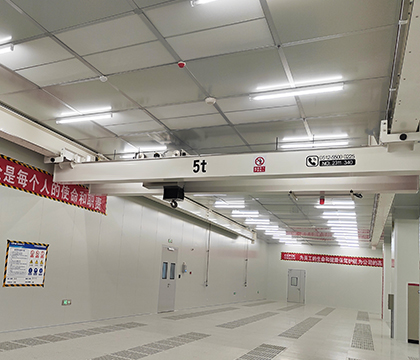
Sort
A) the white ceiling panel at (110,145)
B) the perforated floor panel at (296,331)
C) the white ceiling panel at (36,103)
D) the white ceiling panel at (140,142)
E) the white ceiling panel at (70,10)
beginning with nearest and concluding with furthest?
1. the white ceiling panel at (70,10)
2. the white ceiling panel at (36,103)
3. the white ceiling panel at (140,142)
4. the white ceiling panel at (110,145)
5. the perforated floor panel at (296,331)

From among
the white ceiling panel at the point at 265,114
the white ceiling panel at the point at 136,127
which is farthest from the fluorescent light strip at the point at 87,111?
the white ceiling panel at the point at 265,114

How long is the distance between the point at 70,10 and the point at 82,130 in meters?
4.76

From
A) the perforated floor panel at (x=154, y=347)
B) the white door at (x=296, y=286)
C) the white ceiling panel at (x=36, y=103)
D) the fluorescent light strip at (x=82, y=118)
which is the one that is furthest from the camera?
the white door at (x=296, y=286)

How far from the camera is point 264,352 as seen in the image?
923 centimetres

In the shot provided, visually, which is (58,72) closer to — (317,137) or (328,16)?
(328,16)

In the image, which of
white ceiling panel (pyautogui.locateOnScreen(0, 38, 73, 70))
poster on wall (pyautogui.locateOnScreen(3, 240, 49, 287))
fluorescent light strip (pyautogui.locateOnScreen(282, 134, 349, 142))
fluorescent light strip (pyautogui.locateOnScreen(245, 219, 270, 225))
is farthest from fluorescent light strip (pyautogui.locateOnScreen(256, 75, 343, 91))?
fluorescent light strip (pyautogui.locateOnScreen(245, 219, 270, 225))

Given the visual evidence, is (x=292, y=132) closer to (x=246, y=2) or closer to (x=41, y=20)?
(x=246, y=2)

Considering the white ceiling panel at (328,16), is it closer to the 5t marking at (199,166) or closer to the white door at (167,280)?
the 5t marking at (199,166)

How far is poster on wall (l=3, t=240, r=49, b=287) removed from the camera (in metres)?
9.36

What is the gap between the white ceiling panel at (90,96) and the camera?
745 centimetres

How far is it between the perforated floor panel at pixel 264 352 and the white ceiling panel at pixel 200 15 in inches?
265

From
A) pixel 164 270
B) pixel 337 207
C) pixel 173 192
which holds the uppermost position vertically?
pixel 337 207

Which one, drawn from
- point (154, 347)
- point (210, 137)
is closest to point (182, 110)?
point (210, 137)

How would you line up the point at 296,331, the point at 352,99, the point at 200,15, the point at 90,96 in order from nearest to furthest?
the point at 200,15 < the point at 352,99 < the point at 90,96 < the point at 296,331
